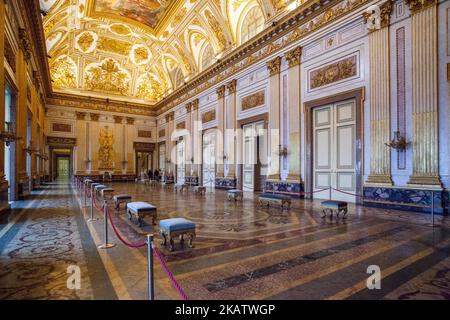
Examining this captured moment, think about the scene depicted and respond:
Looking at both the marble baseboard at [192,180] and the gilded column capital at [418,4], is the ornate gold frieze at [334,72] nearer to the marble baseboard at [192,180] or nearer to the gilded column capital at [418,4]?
the gilded column capital at [418,4]

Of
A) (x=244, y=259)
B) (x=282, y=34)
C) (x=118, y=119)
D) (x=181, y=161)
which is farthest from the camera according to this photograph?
(x=118, y=119)

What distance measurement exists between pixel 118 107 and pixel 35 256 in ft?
69.0

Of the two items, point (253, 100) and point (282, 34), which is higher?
point (282, 34)

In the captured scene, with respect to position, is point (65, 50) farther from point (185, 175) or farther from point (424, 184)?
point (424, 184)

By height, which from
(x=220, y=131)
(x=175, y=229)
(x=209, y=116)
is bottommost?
(x=175, y=229)

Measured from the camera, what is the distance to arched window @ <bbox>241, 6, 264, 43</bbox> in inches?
478

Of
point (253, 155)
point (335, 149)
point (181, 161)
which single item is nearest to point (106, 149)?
point (181, 161)

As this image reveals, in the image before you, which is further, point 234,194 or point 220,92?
point 220,92

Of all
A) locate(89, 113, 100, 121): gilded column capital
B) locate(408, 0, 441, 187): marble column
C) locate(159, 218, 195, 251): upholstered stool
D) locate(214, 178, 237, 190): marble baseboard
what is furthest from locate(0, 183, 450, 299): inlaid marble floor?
locate(89, 113, 100, 121): gilded column capital

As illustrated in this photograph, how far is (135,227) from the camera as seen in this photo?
519 centimetres

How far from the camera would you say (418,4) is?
6.82 m

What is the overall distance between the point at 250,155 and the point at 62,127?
16.1 metres

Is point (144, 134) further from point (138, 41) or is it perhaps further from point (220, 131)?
point (220, 131)
